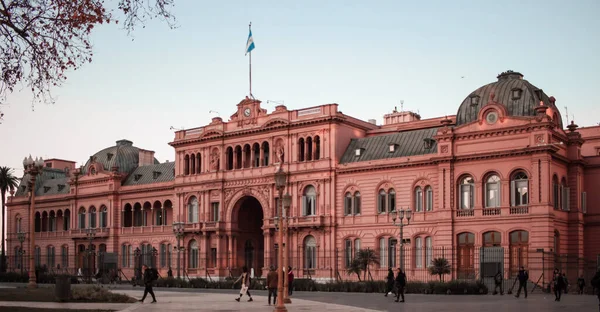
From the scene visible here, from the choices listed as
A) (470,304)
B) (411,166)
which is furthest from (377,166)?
(470,304)

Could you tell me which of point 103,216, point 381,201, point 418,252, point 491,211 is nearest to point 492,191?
point 491,211

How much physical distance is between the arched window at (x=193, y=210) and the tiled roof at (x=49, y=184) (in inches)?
962

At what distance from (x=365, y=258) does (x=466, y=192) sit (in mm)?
9326

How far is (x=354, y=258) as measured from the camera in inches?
2608

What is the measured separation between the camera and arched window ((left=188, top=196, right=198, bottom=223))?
270 ft

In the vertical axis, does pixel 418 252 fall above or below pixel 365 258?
above

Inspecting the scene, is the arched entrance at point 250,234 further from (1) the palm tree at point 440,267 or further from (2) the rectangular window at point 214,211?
(1) the palm tree at point 440,267

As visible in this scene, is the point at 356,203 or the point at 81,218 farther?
the point at 81,218

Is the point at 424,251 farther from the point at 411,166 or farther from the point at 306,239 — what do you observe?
the point at 306,239

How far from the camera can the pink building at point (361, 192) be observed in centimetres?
6025

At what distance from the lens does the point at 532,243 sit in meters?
58.5

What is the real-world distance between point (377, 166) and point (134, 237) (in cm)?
3371

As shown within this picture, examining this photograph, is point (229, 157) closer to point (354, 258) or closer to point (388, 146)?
point (388, 146)

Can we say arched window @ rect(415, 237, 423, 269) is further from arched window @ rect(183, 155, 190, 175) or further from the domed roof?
arched window @ rect(183, 155, 190, 175)
